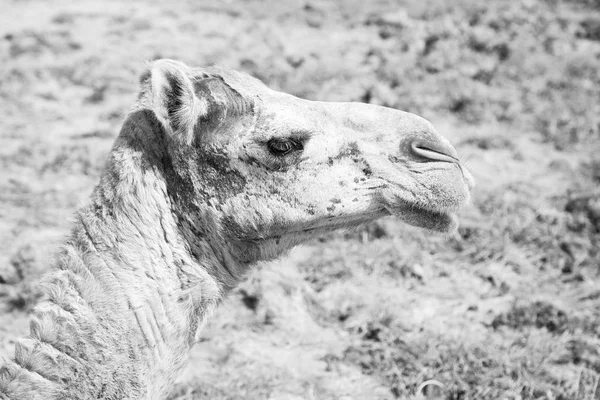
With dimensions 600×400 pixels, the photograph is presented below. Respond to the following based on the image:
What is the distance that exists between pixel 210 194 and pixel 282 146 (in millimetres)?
354

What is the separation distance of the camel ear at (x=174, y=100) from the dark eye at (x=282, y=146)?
1.06ft

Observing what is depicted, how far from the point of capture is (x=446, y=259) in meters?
6.06

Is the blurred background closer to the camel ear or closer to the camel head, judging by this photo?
the camel head

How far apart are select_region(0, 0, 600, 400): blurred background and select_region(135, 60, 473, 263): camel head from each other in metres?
0.40

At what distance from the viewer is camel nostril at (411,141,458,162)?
10.6ft

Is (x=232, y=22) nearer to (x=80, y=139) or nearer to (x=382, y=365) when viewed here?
(x=80, y=139)

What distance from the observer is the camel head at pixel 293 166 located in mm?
3254

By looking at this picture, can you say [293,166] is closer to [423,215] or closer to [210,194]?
[210,194]

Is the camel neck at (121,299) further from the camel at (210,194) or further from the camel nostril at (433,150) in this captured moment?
the camel nostril at (433,150)

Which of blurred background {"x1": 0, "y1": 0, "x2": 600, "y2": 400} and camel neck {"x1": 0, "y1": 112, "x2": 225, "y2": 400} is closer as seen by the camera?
camel neck {"x1": 0, "y1": 112, "x2": 225, "y2": 400}

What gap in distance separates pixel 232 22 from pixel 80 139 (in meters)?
3.72

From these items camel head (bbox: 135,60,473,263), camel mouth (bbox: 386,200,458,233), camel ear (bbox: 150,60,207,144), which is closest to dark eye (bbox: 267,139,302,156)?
camel head (bbox: 135,60,473,263)

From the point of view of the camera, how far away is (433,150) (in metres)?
3.26

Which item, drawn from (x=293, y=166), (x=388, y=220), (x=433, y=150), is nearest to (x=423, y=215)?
(x=433, y=150)
